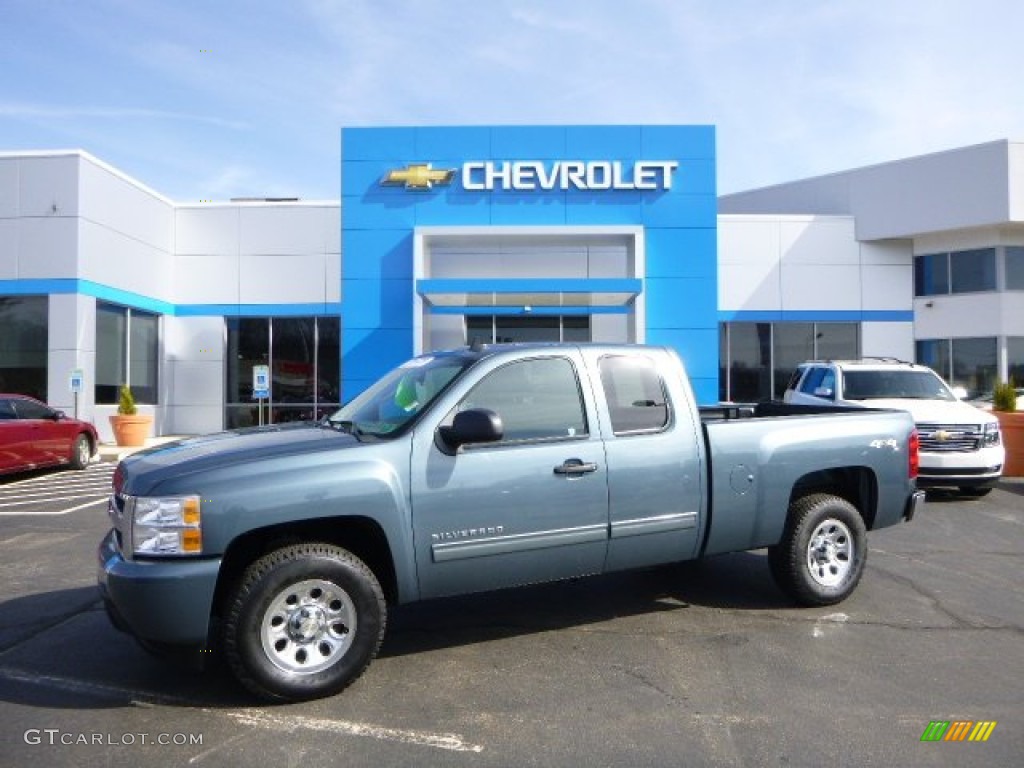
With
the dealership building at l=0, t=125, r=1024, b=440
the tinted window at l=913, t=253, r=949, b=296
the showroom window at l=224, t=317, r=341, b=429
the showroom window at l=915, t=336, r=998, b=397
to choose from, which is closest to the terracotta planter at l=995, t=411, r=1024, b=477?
the dealership building at l=0, t=125, r=1024, b=440

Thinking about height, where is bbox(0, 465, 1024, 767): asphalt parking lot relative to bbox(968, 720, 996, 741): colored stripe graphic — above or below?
above

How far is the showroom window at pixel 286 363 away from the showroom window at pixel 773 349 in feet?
37.6

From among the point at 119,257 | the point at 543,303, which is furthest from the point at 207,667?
the point at 119,257

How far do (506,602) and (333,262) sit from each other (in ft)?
57.6

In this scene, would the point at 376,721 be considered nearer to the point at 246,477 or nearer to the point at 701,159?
the point at 246,477

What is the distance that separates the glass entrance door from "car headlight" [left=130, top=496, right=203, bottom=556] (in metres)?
17.2

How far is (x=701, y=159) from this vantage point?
770 inches

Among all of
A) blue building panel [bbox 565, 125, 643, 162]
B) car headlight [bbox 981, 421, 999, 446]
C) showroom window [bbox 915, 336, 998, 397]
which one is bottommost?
car headlight [bbox 981, 421, 999, 446]

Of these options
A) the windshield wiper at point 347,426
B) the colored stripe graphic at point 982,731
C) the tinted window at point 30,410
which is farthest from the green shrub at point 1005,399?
the tinted window at point 30,410

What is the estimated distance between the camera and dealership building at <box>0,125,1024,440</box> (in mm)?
18234

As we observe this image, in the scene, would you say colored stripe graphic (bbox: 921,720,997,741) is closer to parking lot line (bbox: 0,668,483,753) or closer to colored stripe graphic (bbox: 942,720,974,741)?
colored stripe graphic (bbox: 942,720,974,741)

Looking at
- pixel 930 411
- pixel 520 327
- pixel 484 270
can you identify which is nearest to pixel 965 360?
pixel 520 327

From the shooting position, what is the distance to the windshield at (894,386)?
1120cm

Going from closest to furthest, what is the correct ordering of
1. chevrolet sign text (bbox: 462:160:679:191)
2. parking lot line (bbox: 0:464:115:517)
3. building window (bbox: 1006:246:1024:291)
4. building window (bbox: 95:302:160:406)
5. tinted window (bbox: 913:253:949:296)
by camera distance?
parking lot line (bbox: 0:464:115:517), building window (bbox: 95:302:160:406), chevrolet sign text (bbox: 462:160:679:191), building window (bbox: 1006:246:1024:291), tinted window (bbox: 913:253:949:296)
